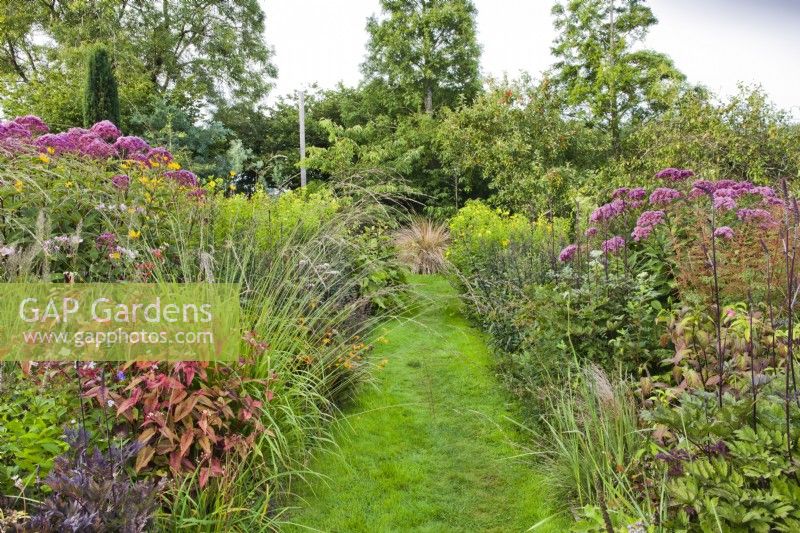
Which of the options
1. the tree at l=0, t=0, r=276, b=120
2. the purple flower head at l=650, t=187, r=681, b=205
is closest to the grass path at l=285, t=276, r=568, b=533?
the purple flower head at l=650, t=187, r=681, b=205

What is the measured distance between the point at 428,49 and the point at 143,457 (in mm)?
15665

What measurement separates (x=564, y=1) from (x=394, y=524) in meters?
18.8

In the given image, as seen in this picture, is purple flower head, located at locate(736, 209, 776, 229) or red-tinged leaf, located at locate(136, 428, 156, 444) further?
purple flower head, located at locate(736, 209, 776, 229)

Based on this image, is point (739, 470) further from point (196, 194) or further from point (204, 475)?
point (196, 194)

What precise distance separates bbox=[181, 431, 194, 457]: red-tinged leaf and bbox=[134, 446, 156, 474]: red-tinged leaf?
100 millimetres

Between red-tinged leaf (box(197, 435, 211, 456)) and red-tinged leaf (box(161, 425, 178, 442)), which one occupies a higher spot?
red-tinged leaf (box(161, 425, 178, 442))

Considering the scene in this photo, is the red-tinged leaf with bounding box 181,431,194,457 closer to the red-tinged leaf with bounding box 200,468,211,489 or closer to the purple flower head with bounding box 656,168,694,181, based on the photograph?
the red-tinged leaf with bounding box 200,468,211,489

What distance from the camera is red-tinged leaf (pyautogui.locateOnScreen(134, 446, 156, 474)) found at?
5.89ft

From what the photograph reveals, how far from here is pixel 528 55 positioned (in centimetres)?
1535

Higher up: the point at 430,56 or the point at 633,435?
the point at 430,56

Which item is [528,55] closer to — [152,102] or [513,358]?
[152,102]

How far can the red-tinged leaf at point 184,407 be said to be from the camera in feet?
6.33

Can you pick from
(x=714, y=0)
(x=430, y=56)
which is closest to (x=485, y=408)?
(x=714, y=0)

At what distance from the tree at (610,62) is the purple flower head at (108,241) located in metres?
14.5
